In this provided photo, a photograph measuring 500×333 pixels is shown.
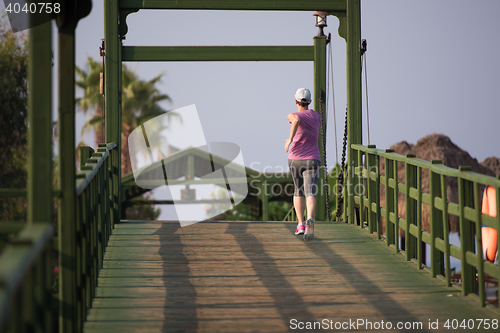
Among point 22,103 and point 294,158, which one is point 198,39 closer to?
point 22,103

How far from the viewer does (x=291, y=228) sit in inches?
296

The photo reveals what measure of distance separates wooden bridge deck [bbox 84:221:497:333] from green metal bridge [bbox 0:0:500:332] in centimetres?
1

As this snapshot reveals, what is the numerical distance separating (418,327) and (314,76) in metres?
5.34

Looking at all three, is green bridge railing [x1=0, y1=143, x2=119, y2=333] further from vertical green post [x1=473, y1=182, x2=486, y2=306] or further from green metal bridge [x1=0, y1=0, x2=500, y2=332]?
vertical green post [x1=473, y1=182, x2=486, y2=306]

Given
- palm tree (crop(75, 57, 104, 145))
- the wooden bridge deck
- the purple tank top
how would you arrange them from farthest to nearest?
palm tree (crop(75, 57, 104, 145)), the purple tank top, the wooden bridge deck

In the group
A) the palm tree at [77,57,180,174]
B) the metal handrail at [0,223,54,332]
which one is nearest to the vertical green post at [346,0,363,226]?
the metal handrail at [0,223,54,332]

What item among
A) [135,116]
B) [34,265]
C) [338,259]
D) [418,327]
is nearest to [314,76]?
[338,259]

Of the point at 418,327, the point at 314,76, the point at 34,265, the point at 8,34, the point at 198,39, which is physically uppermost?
the point at 198,39

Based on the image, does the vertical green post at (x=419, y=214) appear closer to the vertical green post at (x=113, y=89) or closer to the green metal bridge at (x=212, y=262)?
the green metal bridge at (x=212, y=262)

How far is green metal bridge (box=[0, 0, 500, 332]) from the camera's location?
10.0ft

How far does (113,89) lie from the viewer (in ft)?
26.5

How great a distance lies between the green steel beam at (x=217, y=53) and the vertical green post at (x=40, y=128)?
17.5 ft

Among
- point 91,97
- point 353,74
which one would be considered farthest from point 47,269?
point 91,97

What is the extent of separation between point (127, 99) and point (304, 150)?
25.2 m
